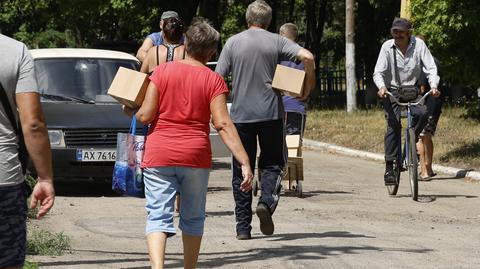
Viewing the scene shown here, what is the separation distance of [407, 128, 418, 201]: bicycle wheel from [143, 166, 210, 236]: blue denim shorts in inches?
230

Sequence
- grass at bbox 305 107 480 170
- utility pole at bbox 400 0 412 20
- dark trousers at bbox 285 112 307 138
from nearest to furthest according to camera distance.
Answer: dark trousers at bbox 285 112 307 138
grass at bbox 305 107 480 170
utility pole at bbox 400 0 412 20

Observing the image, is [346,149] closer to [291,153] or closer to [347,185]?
[347,185]

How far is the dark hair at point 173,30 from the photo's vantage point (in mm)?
10305

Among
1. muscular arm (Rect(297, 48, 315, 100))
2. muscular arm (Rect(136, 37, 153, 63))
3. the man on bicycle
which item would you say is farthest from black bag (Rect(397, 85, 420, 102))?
muscular arm (Rect(297, 48, 315, 100))

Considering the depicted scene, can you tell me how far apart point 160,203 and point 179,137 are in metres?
0.41

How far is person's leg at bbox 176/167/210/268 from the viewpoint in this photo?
7207 mm

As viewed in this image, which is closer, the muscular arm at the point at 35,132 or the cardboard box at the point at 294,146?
the muscular arm at the point at 35,132

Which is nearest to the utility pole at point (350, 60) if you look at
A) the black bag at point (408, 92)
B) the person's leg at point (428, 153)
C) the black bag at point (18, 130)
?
the person's leg at point (428, 153)

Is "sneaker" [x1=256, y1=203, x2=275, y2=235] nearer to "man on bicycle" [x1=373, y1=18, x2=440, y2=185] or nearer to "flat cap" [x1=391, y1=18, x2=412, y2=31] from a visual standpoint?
"man on bicycle" [x1=373, y1=18, x2=440, y2=185]

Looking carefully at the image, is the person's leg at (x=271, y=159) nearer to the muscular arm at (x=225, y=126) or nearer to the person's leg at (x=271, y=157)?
the person's leg at (x=271, y=157)

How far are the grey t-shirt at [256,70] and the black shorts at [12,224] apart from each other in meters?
4.46

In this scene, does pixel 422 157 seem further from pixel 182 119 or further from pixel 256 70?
pixel 182 119

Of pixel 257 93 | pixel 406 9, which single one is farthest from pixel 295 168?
pixel 406 9

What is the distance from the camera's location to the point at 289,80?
9234mm
